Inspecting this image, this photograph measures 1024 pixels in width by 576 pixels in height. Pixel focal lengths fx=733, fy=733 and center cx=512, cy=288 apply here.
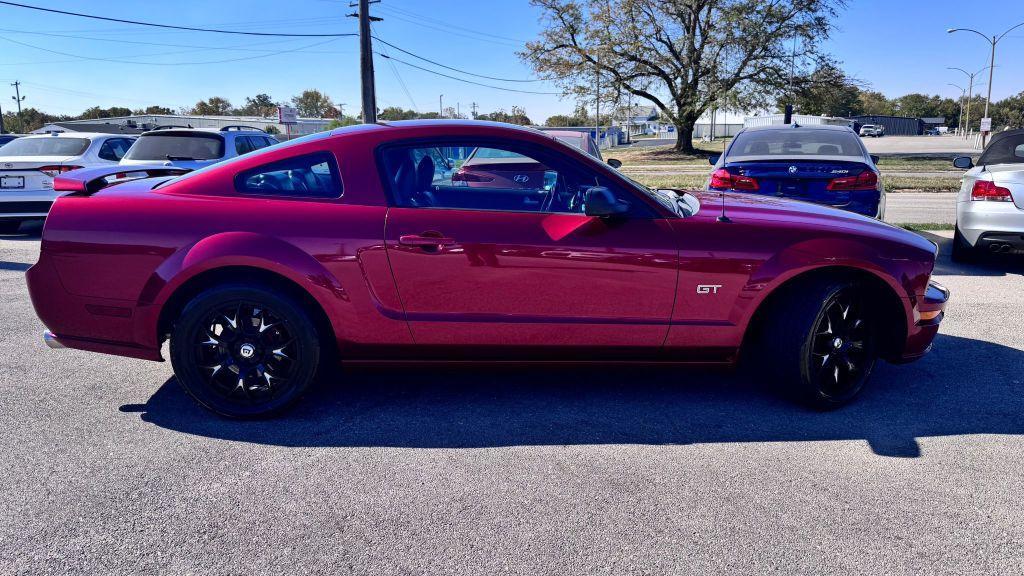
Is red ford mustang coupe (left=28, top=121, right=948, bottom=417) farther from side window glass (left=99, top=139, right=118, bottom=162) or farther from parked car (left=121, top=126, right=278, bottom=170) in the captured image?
side window glass (left=99, top=139, right=118, bottom=162)

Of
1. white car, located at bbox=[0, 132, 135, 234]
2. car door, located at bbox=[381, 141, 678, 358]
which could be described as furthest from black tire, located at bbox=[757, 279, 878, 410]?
white car, located at bbox=[0, 132, 135, 234]

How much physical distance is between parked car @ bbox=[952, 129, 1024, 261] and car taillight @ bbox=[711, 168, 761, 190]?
2.34m

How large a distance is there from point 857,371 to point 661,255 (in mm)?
1311

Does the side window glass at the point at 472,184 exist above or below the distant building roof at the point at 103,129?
below

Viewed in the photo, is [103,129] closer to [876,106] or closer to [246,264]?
[246,264]

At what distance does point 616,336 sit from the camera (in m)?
3.76

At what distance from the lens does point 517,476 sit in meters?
3.17

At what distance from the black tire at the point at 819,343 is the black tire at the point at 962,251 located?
4435mm

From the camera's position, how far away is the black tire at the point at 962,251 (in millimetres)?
7484

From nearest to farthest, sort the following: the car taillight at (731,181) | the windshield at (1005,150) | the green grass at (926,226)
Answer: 1. the car taillight at (731,181)
2. the windshield at (1005,150)
3. the green grass at (926,226)

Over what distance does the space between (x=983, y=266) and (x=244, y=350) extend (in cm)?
776

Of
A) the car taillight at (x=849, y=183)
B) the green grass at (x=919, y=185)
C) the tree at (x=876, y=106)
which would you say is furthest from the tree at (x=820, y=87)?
the tree at (x=876, y=106)

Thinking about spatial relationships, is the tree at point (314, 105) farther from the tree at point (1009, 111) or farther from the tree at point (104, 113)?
the tree at point (1009, 111)

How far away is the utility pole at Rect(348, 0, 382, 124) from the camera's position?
85.9 feet
